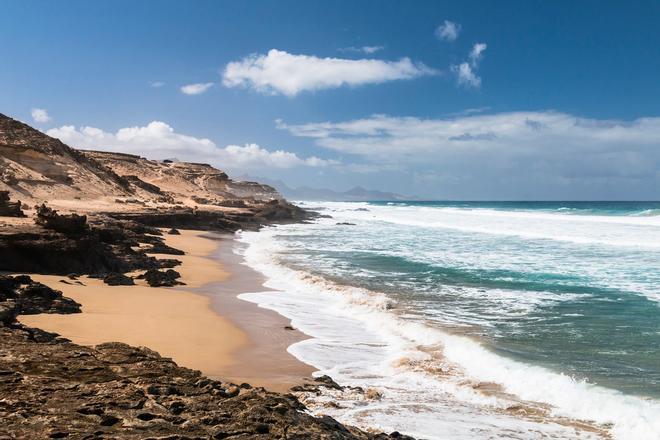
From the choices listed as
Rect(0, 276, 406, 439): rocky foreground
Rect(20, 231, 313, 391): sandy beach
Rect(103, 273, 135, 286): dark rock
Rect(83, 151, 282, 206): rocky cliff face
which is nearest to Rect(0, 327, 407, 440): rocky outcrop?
Rect(0, 276, 406, 439): rocky foreground

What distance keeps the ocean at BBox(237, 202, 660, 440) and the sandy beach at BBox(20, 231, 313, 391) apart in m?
0.64

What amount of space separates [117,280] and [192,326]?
4459mm

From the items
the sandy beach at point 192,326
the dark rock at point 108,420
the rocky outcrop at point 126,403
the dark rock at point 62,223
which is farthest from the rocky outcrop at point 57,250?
the dark rock at point 108,420

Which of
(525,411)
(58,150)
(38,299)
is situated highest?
(58,150)

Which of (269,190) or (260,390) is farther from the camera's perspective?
(269,190)

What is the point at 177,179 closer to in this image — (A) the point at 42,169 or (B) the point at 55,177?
(A) the point at 42,169

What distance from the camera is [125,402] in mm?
3936

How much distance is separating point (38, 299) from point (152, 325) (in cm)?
207

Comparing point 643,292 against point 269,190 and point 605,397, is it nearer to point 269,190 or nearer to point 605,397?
point 605,397

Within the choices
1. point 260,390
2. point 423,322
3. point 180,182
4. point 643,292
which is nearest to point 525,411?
point 260,390

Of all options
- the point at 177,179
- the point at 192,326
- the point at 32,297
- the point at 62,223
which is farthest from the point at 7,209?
the point at 177,179

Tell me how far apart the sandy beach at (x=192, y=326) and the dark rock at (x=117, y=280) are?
0.75 feet

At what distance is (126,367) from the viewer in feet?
15.6

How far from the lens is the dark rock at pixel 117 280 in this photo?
13.2 metres
